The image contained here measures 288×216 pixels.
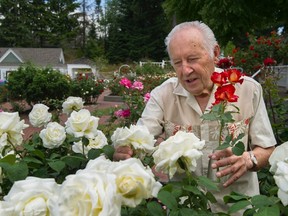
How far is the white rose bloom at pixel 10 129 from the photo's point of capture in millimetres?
1242

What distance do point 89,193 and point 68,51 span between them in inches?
2043

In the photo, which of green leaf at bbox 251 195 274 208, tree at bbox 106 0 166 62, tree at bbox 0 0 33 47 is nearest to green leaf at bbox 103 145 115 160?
green leaf at bbox 251 195 274 208

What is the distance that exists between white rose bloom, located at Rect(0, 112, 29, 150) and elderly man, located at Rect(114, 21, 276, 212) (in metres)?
0.55

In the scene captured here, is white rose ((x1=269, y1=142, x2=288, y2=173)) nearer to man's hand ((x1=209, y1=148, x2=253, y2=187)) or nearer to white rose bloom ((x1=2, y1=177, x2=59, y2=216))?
man's hand ((x1=209, y1=148, x2=253, y2=187))

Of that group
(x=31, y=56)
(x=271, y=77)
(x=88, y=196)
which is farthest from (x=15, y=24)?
(x=88, y=196)

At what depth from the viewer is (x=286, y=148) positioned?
0.79 meters

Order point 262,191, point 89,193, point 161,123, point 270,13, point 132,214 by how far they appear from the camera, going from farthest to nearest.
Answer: point 270,13
point 262,191
point 161,123
point 132,214
point 89,193

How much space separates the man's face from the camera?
155cm

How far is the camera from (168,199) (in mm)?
854

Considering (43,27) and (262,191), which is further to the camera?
(43,27)

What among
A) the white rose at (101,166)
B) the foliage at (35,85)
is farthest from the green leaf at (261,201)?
the foliage at (35,85)

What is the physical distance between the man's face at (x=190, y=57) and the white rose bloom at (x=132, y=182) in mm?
882

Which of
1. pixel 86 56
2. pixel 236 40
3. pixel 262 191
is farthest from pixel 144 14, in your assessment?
pixel 262 191

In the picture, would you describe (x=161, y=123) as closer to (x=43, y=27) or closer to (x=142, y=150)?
(x=142, y=150)
